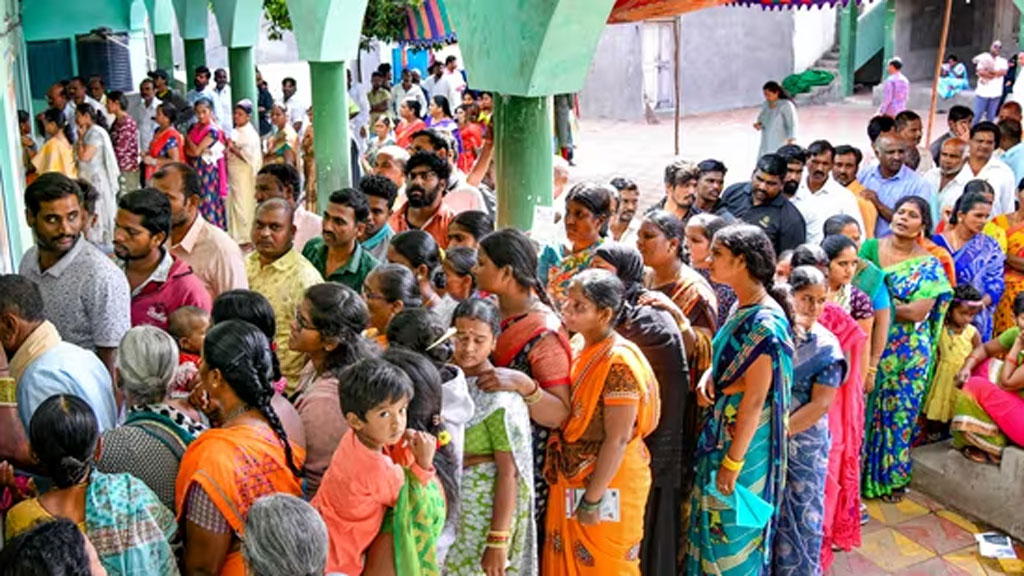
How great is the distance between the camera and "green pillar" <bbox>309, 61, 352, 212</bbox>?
7.64m

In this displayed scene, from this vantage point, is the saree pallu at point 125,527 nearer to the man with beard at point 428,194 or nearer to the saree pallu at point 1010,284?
the man with beard at point 428,194

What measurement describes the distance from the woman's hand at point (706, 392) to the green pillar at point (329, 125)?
4.58 metres

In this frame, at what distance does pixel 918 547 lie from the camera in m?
4.68

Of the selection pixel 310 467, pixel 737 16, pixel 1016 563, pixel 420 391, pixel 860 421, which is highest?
pixel 737 16

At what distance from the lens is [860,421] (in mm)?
4496

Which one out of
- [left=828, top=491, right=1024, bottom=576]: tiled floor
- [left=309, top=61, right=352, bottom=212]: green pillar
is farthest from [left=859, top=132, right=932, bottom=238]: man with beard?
[left=309, top=61, right=352, bottom=212]: green pillar

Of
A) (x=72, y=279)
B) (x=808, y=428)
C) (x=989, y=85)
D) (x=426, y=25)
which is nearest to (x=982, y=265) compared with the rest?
(x=808, y=428)

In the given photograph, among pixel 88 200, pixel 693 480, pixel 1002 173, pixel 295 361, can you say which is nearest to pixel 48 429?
pixel 295 361

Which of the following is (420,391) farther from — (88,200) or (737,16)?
(737,16)

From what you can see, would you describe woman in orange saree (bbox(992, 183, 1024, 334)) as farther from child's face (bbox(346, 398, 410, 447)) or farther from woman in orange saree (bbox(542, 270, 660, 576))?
child's face (bbox(346, 398, 410, 447))

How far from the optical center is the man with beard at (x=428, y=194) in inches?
201

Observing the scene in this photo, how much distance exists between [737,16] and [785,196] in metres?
16.7

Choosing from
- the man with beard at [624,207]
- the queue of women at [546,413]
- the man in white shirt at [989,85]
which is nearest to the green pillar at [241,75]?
the man with beard at [624,207]

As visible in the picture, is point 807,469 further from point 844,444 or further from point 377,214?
point 377,214
